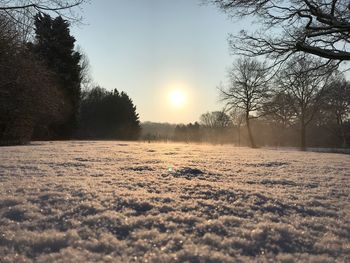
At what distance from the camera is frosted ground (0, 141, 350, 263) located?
431cm

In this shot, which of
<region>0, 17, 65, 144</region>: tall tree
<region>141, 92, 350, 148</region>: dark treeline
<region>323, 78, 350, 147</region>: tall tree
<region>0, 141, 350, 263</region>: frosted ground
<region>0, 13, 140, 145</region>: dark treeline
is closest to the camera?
<region>0, 141, 350, 263</region>: frosted ground

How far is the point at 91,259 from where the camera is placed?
4.07 meters

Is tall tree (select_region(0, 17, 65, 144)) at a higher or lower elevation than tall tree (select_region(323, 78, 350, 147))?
lower

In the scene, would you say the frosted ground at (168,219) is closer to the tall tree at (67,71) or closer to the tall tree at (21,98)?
the tall tree at (21,98)

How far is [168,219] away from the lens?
5.30 metres

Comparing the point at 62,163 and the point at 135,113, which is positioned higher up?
the point at 135,113

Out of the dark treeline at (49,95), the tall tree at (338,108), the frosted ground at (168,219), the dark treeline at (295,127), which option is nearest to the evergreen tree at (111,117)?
the dark treeline at (49,95)

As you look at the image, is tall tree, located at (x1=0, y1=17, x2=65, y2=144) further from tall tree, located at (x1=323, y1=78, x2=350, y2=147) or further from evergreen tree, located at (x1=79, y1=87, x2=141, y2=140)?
tall tree, located at (x1=323, y1=78, x2=350, y2=147)

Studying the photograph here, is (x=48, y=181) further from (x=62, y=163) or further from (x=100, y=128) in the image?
(x=100, y=128)

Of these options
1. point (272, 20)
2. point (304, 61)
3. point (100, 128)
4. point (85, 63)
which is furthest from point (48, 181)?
point (85, 63)

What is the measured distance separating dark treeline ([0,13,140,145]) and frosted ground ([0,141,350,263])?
5795 millimetres

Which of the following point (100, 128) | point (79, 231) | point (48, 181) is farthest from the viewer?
point (100, 128)

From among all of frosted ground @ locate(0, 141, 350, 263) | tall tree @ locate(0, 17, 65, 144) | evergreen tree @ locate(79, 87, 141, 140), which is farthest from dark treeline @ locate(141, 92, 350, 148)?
frosted ground @ locate(0, 141, 350, 263)

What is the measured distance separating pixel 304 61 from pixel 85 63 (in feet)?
178
